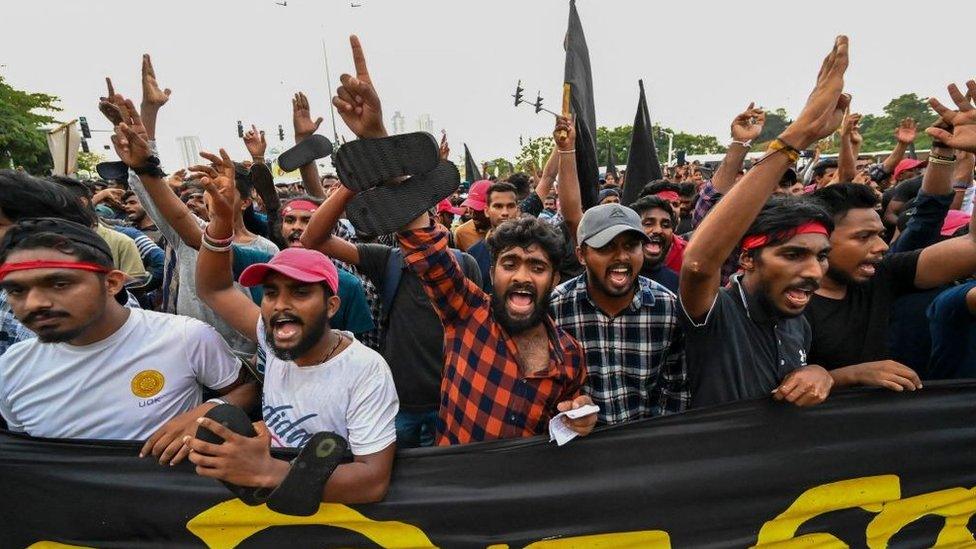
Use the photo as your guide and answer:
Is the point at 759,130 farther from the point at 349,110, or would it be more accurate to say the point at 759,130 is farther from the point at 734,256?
the point at 349,110

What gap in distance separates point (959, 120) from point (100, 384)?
3.42 m

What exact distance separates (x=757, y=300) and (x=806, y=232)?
0.91ft

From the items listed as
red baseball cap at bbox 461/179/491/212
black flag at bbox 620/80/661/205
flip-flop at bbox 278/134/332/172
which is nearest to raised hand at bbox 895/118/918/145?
black flag at bbox 620/80/661/205

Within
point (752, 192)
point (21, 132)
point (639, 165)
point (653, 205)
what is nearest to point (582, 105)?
point (639, 165)

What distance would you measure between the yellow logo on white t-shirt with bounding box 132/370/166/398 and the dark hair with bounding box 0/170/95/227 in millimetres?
A: 964

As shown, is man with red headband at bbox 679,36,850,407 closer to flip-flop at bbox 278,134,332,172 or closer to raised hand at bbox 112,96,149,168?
raised hand at bbox 112,96,149,168

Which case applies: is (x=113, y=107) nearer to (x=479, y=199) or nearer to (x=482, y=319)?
(x=482, y=319)

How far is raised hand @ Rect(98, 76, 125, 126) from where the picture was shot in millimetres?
2430

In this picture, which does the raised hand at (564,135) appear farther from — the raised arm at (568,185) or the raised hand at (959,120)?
the raised hand at (959,120)

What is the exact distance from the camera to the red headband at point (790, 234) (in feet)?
6.10

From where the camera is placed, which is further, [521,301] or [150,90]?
[150,90]

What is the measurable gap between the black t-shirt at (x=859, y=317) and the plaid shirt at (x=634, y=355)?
21.3 inches

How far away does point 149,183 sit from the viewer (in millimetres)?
2322

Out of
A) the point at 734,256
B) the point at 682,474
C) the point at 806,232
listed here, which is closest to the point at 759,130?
the point at 734,256
